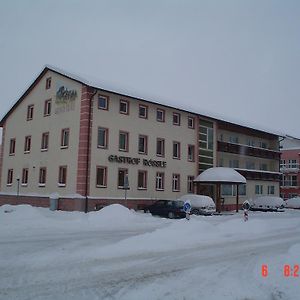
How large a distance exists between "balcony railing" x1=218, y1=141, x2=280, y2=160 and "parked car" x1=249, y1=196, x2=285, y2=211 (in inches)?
198

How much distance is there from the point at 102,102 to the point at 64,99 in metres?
3.40

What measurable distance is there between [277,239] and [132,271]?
31.3 ft

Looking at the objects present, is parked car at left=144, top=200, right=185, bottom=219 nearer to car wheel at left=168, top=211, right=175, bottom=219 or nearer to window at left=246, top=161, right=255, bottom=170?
car wheel at left=168, top=211, right=175, bottom=219

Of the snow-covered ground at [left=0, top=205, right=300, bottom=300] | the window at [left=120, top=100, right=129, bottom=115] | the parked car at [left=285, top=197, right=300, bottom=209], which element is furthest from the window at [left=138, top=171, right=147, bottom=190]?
the parked car at [left=285, top=197, right=300, bottom=209]

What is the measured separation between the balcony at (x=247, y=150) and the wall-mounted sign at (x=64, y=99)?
1652 centimetres

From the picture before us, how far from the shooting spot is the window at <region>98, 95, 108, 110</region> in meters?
33.2

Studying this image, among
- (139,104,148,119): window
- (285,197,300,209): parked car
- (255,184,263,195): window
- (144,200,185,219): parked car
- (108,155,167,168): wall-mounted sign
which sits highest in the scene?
(139,104,148,119): window

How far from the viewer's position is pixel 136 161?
35125mm

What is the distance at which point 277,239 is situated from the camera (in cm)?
1786

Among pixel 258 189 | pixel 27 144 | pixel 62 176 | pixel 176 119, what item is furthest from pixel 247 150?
pixel 27 144

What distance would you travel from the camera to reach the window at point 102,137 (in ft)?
108

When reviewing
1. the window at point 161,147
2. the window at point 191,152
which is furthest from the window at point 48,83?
the window at point 191,152

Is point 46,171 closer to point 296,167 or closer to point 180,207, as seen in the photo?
point 180,207

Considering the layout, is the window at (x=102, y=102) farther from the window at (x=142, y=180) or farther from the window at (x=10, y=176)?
the window at (x=10, y=176)
